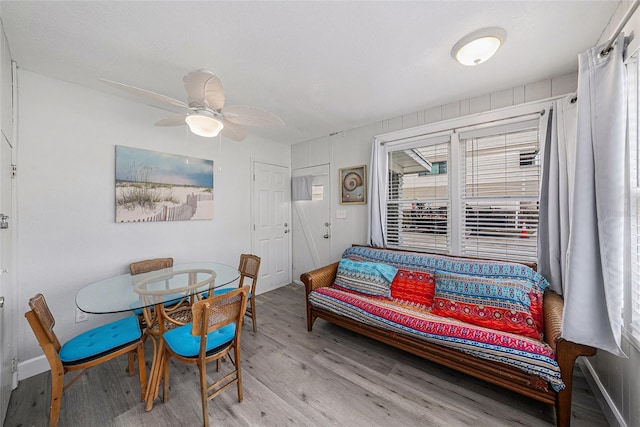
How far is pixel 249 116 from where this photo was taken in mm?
1984

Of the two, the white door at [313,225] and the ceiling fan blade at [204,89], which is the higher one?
the ceiling fan blade at [204,89]

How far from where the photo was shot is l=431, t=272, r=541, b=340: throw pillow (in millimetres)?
1852

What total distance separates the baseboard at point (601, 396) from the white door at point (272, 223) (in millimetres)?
3598

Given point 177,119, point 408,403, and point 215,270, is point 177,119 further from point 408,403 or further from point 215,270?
point 408,403

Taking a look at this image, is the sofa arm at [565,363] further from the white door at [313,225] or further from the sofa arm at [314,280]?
the white door at [313,225]

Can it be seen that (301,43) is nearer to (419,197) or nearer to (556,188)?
(419,197)

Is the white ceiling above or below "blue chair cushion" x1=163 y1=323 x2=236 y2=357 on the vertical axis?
above

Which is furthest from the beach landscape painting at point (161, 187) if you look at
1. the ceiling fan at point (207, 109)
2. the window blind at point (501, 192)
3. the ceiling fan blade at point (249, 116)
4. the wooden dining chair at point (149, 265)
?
the window blind at point (501, 192)

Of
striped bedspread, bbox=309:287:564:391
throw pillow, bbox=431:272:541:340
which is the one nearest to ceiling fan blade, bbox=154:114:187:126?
striped bedspread, bbox=309:287:564:391

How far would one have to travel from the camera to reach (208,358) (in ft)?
5.09

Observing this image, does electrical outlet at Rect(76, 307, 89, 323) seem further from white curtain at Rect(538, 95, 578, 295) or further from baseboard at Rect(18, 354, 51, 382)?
white curtain at Rect(538, 95, 578, 295)

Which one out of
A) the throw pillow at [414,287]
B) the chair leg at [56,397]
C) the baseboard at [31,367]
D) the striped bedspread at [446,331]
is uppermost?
the throw pillow at [414,287]

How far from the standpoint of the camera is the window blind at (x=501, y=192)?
2.35 m

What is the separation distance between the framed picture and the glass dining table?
192 cm
